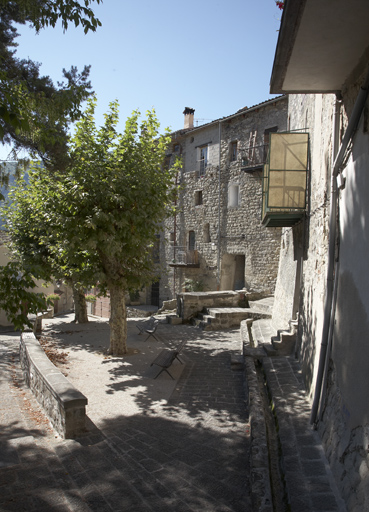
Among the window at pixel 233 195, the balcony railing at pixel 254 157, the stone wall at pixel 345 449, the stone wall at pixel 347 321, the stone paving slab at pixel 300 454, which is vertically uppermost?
the balcony railing at pixel 254 157

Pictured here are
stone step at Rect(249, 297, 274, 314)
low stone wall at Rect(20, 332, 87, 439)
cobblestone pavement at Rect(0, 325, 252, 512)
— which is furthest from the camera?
stone step at Rect(249, 297, 274, 314)

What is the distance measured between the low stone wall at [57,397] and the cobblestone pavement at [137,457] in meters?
0.16

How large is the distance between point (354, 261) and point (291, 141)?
560 cm

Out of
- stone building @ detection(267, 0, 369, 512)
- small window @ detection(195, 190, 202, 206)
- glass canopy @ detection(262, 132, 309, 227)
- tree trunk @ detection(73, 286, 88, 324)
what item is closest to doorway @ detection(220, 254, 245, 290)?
small window @ detection(195, 190, 202, 206)

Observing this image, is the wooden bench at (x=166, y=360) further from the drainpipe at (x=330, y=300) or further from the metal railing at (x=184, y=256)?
the metal railing at (x=184, y=256)

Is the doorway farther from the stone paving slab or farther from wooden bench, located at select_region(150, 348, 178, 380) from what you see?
the stone paving slab

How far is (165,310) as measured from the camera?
62.1ft

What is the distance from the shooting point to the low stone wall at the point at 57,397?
4.96 meters

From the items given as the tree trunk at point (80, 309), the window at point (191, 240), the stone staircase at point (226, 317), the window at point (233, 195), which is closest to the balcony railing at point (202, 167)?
the window at point (233, 195)

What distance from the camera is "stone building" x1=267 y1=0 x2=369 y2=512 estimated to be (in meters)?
3.19

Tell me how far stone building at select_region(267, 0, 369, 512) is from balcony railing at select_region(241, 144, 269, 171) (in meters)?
15.6

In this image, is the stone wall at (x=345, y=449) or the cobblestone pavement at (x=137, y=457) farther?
the cobblestone pavement at (x=137, y=457)

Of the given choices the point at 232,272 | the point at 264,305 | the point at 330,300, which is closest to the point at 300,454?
the point at 330,300

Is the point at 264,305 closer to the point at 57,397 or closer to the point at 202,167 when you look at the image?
the point at 57,397
